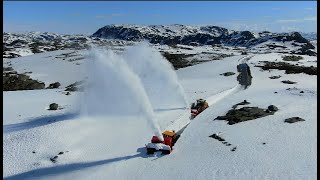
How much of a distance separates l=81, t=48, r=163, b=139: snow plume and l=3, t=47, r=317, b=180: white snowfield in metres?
1.82

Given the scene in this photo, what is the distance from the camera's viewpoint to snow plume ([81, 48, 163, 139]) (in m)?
34.6

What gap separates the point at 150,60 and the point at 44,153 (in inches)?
1257

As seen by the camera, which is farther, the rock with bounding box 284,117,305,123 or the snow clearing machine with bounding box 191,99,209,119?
the snow clearing machine with bounding box 191,99,209,119

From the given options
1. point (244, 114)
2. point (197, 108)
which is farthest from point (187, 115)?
point (244, 114)

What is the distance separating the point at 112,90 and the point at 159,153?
12.4 m

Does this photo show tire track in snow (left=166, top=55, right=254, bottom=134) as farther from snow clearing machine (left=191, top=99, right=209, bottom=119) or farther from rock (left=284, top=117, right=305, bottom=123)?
rock (left=284, top=117, right=305, bottom=123)

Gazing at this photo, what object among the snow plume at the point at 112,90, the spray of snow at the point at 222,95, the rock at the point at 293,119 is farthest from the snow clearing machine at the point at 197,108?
the rock at the point at 293,119

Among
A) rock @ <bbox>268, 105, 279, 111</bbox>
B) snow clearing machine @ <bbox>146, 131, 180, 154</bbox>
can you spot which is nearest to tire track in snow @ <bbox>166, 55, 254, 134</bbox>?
snow clearing machine @ <bbox>146, 131, 180, 154</bbox>

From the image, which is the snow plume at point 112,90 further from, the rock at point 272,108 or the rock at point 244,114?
the rock at point 272,108

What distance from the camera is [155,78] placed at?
6600 cm

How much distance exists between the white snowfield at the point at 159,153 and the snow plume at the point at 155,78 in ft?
15.9

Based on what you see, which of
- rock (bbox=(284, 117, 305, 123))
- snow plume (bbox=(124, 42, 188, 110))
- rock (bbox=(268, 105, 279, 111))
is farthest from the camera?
snow plume (bbox=(124, 42, 188, 110))

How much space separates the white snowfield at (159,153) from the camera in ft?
91.2

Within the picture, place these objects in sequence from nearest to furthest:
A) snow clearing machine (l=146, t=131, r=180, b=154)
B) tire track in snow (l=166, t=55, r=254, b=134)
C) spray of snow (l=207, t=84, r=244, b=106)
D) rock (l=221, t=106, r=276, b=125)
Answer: snow clearing machine (l=146, t=131, r=180, b=154) → rock (l=221, t=106, r=276, b=125) → tire track in snow (l=166, t=55, r=254, b=134) → spray of snow (l=207, t=84, r=244, b=106)
